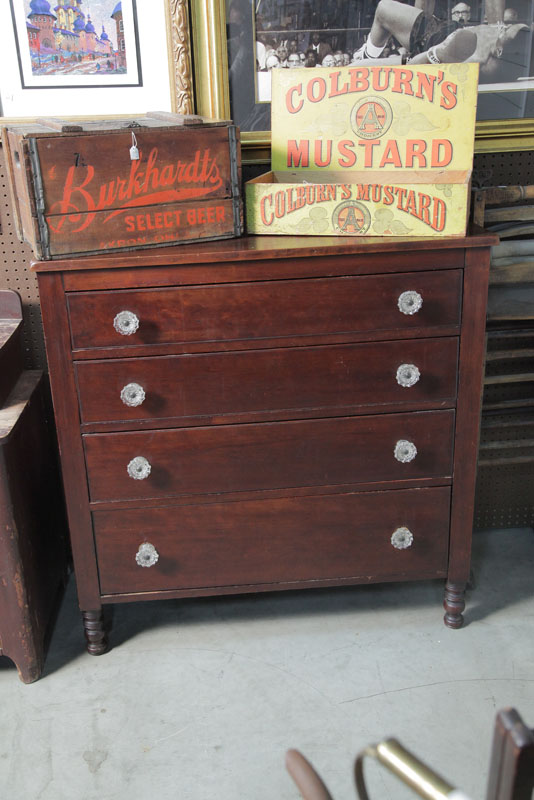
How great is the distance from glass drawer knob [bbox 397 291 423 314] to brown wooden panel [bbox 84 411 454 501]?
0.32m

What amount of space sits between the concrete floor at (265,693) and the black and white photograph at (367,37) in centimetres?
167

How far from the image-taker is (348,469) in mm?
2262

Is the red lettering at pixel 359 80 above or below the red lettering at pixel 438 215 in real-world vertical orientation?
above

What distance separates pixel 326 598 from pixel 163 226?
137 centimetres

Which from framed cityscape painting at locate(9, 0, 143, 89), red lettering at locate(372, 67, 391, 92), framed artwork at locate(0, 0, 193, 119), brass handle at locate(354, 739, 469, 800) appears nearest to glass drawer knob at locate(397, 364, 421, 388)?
red lettering at locate(372, 67, 391, 92)

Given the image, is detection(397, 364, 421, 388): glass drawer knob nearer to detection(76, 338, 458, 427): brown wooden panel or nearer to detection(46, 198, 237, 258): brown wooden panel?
detection(76, 338, 458, 427): brown wooden panel

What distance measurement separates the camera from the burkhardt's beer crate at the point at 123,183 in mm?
1921

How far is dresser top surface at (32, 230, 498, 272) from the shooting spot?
6.44 ft

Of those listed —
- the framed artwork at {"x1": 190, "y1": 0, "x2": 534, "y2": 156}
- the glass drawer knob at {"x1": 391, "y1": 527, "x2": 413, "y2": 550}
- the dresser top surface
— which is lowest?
the glass drawer knob at {"x1": 391, "y1": 527, "x2": 413, "y2": 550}

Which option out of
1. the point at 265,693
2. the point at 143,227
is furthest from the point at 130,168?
the point at 265,693

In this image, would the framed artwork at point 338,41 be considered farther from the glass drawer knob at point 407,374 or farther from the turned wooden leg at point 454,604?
the turned wooden leg at point 454,604

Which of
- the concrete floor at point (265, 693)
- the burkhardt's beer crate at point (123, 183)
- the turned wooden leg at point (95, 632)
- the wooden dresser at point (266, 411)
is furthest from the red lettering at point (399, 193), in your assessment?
the turned wooden leg at point (95, 632)

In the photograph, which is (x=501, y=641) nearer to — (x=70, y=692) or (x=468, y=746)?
(x=468, y=746)

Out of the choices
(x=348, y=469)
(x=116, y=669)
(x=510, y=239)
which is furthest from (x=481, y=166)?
(x=116, y=669)
